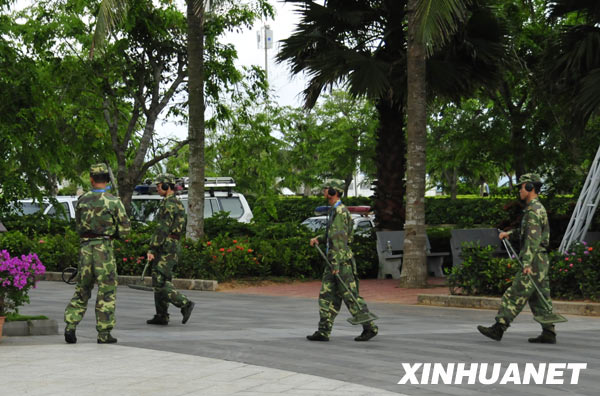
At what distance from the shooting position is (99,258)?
947cm

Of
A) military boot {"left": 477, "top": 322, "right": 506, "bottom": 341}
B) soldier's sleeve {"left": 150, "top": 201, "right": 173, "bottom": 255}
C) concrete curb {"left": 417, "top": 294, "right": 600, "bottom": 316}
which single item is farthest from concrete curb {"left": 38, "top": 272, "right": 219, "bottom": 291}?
military boot {"left": 477, "top": 322, "right": 506, "bottom": 341}

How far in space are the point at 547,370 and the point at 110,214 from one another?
4.51m

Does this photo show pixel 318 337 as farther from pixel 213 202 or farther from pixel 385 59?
pixel 213 202

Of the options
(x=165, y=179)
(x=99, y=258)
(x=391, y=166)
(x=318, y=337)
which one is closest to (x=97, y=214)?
(x=99, y=258)

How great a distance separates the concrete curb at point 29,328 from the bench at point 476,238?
941 cm

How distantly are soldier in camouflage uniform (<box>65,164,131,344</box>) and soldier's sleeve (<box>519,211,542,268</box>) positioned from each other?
412 cm

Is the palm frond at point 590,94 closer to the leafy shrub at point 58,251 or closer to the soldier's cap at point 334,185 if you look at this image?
Result: the soldier's cap at point 334,185

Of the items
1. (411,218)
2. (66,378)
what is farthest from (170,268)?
(411,218)

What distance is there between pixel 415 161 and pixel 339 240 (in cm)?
693

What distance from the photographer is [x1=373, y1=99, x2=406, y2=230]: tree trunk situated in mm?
19594

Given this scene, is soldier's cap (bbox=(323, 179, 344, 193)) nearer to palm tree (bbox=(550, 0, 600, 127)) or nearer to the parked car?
palm tree (bbox=(550, 0, 600, 127))

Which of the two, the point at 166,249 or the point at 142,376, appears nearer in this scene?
the point at 142,376

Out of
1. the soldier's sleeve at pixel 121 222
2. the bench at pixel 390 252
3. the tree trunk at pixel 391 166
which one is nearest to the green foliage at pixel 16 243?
the bench at pixel 390 252

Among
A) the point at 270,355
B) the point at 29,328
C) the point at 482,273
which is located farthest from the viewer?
the point at 482,273
